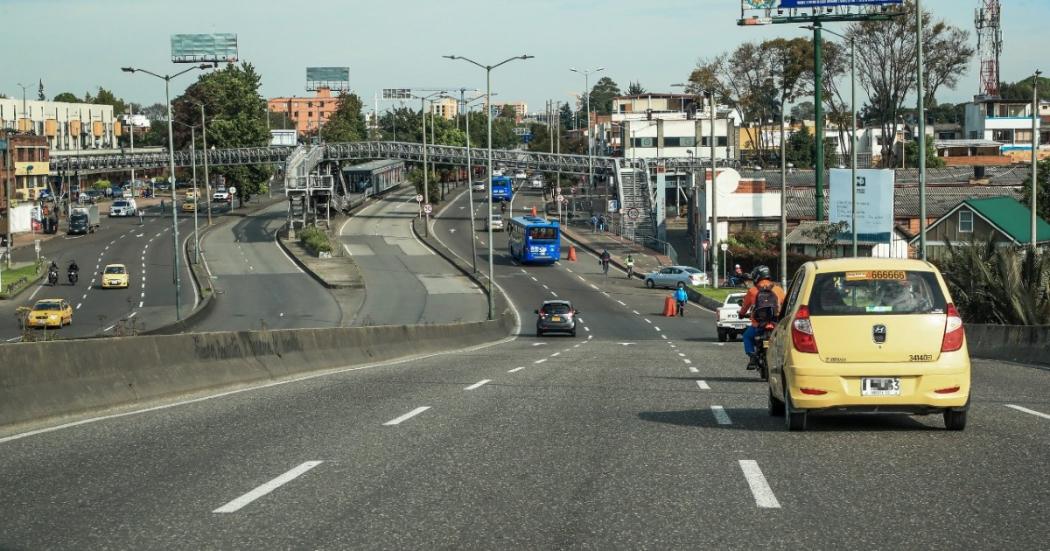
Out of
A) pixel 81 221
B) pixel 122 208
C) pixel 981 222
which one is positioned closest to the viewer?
pixel 981 222

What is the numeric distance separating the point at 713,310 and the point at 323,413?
50207mm

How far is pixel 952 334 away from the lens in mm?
12031

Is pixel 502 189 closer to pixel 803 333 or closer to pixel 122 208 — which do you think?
pixel 122 208

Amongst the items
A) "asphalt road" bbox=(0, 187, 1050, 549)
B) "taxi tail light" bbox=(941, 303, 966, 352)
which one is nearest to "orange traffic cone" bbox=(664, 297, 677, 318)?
"asphalt road" bbox=(0, 187, 1050, 549)

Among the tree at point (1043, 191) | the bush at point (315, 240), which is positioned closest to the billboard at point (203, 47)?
the bush at point (315, 240)

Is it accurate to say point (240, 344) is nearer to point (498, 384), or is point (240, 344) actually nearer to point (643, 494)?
point (498, 384)

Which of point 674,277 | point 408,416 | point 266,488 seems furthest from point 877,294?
point 674,277

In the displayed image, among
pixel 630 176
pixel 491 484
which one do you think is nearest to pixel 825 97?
pixel 630 176

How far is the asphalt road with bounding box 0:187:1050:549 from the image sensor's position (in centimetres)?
795

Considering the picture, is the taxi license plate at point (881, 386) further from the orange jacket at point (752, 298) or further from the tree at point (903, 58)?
the tree at point (903, 58)

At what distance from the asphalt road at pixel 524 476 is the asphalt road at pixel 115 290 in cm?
2771

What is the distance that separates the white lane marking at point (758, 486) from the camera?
8.85 m

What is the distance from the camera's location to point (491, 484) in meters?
9.72

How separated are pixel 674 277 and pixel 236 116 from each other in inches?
2998
